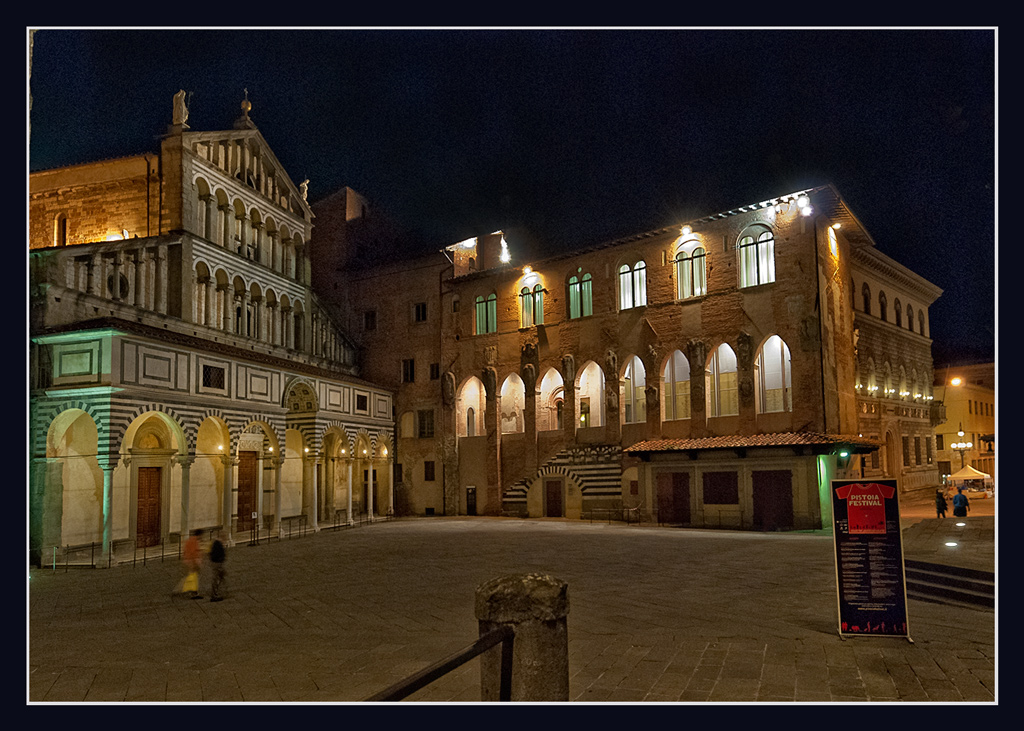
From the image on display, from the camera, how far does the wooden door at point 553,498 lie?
33.6 meters

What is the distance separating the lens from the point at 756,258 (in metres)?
29.2

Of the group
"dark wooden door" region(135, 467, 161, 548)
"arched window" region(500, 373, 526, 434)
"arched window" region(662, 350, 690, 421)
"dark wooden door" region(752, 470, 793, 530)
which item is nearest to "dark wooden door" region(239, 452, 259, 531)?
"dark wooden door" region(135, 467, 161, 548)

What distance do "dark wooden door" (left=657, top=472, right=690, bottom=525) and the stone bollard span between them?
2537 cm

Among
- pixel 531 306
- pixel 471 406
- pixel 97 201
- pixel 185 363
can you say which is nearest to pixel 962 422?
pixel 531 306

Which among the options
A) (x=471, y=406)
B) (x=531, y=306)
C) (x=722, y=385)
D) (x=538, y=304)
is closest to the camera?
(x=722, y=385)

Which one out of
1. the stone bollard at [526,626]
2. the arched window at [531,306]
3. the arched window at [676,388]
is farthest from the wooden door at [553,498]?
the stone bollard at [526,626]

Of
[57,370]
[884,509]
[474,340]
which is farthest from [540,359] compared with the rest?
[884,509]

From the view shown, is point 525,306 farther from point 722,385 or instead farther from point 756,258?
point 756,258

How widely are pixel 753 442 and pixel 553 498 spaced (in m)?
9.54

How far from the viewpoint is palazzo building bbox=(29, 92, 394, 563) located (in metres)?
20.9

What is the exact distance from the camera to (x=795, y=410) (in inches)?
1093

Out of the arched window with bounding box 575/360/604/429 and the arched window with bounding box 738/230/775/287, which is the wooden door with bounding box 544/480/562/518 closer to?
the arched window with bounding box 575/360/604/429

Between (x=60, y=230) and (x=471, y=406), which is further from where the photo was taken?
(x=471, y=406)

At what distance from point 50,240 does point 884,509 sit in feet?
97.1
